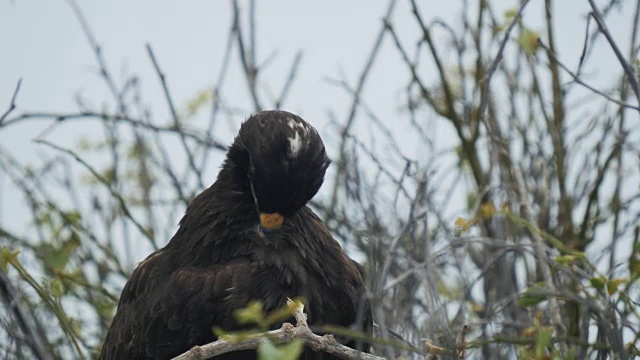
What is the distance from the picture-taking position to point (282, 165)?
3.69 metres

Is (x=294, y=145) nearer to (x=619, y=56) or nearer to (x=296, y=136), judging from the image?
(x=296, y=136)

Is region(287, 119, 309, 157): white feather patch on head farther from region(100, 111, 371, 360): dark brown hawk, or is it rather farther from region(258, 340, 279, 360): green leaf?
region(258, 340, 279, 360): green leaf

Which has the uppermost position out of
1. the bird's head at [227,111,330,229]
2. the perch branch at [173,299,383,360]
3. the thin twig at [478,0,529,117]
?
the thin twig at [478,0,529,117]

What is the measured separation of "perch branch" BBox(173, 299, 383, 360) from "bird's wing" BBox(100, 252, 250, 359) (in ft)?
2.82

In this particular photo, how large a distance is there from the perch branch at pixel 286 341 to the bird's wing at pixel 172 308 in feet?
2.82

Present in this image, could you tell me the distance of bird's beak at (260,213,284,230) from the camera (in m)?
3.79

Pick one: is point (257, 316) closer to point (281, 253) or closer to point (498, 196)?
point (281, 253)

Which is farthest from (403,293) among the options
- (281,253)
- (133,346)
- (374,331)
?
(133,346)

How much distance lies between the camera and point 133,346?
13.0ft

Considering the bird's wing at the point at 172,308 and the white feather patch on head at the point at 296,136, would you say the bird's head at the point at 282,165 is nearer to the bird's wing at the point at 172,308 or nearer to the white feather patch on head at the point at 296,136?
the white feather patch on head at the point at 296,136

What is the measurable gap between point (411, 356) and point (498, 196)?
4.61 feet

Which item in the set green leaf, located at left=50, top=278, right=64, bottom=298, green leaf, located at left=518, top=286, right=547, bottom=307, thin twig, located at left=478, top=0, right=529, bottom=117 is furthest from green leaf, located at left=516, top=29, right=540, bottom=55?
green leaf, located at left=50, top=278, right=64, bottom=298

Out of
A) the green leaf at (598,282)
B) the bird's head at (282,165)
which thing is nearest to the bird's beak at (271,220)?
the bird's head at (282,165)

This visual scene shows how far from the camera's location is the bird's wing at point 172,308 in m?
3.78
